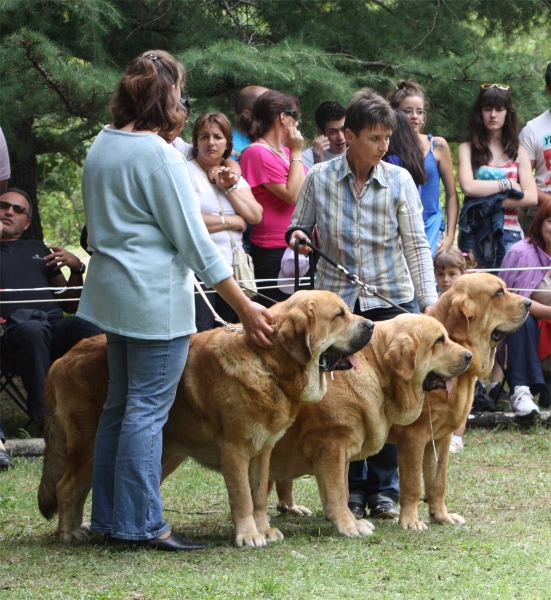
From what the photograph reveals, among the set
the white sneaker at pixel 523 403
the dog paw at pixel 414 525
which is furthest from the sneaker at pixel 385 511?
the white sneaker at pixel 523 403

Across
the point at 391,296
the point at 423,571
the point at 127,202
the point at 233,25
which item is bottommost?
the point at 423,571

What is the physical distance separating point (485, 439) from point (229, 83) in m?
3.84

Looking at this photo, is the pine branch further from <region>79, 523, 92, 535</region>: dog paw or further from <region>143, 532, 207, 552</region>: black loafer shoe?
<region>143, 532, 207, 552</region>: black loafer shoe

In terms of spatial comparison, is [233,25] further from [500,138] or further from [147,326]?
[147,326]

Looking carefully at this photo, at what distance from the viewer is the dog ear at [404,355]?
5199 mm

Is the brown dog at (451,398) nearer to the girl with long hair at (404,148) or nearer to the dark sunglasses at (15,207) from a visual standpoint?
the girl with long hair at (404,148)

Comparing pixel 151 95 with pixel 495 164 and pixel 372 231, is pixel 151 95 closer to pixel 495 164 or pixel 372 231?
pixel 372 231

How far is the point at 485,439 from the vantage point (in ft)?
27.1

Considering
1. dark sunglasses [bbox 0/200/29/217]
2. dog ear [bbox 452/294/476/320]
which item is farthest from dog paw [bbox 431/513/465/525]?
dark sunglasses [bbox 0/200/29/217]

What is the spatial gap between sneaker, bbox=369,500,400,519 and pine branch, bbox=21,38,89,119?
14.0 feet

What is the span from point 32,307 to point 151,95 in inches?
163

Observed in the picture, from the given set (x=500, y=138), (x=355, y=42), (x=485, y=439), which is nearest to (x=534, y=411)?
(x=485, y=439)

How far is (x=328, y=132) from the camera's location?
845 centimetres

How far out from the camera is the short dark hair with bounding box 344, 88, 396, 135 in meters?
5.51
